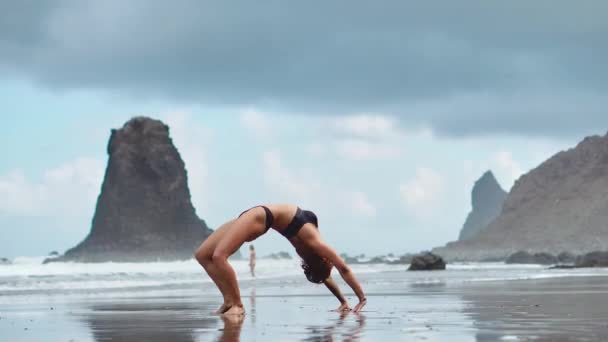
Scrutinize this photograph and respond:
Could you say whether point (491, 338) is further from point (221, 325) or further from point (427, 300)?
point (427, 300)

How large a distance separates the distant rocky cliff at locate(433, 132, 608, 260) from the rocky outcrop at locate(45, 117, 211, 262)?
1394 inches

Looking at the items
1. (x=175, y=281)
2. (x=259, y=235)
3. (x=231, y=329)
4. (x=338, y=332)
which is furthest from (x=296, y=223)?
(x=175, y=281)

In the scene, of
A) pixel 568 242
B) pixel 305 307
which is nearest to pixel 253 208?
pixel 305 307

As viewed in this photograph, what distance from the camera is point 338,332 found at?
10.1 metres

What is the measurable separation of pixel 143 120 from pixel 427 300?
124365 millimetres

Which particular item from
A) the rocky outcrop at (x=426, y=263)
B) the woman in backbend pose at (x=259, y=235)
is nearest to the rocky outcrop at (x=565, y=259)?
the rocky outcrop at (x=426, y=263)

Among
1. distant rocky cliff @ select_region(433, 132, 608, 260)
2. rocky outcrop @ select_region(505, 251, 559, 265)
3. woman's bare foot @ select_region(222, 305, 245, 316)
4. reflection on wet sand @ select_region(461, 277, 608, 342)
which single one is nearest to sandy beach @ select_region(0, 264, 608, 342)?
reflection on wet sand @ select_region(461, 277, 608, 342)

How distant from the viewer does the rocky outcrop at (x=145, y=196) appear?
441ft

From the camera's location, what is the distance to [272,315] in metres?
13.4

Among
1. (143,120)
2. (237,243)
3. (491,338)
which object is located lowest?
(491,338)

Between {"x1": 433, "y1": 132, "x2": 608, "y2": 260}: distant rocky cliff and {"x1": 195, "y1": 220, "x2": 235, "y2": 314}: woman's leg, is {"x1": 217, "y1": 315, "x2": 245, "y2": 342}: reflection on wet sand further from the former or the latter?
{"x1": 433, "y1": 132, "x2": 608, "y2": 260}: distant rocky cliff

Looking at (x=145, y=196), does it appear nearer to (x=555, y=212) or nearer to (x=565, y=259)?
(x=555, y=212)

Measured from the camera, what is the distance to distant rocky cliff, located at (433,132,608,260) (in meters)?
125

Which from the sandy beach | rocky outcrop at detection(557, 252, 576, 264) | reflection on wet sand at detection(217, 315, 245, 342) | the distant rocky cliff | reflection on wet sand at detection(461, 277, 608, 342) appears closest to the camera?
reflection on wet sand at detection(461, 277, 608, 342)
